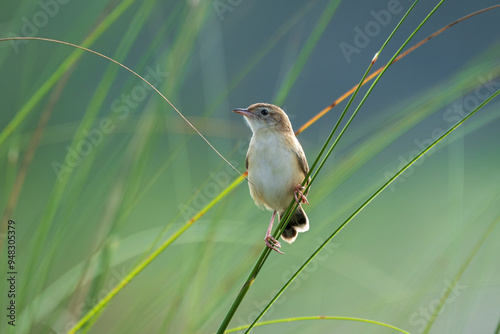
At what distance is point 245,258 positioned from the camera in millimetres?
2320

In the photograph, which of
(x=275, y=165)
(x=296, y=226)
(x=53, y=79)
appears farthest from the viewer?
(x=296, y=226)

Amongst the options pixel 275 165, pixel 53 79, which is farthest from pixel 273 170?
pixel 53 79

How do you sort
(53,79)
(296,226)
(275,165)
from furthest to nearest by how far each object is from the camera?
(296,226)
(275,165)
(53,79)

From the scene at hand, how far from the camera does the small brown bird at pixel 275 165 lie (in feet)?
9.34

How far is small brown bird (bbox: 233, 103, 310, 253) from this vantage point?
112 inches

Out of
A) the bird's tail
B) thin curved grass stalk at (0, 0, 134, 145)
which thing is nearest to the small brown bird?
the bird's tail

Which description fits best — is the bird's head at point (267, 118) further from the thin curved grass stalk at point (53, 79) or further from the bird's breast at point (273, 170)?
the thin curved grass stalk at point (53, 79)

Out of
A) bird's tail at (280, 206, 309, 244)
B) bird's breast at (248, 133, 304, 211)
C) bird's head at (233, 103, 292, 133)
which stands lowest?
bird's tail at (280, 206, 309, 244)

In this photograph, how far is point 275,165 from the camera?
9.32 ft

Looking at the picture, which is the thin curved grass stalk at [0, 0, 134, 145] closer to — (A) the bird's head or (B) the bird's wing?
(A) the bird's head

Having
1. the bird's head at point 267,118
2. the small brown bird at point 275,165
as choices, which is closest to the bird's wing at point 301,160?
the small brown bird at point 275,165

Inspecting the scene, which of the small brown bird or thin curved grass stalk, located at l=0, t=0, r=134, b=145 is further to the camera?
the small brown bird

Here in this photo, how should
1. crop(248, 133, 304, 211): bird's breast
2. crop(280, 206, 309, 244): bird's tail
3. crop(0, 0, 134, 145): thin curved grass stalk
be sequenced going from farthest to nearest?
1. crop(280, 206, 309, 244): bird's tail
2. crop(248, 133, 304, 211): bird's breast
3. crop(0, 0, 134, 145): thin curved grass stalk

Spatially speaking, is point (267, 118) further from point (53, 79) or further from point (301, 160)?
point (53, 79)
